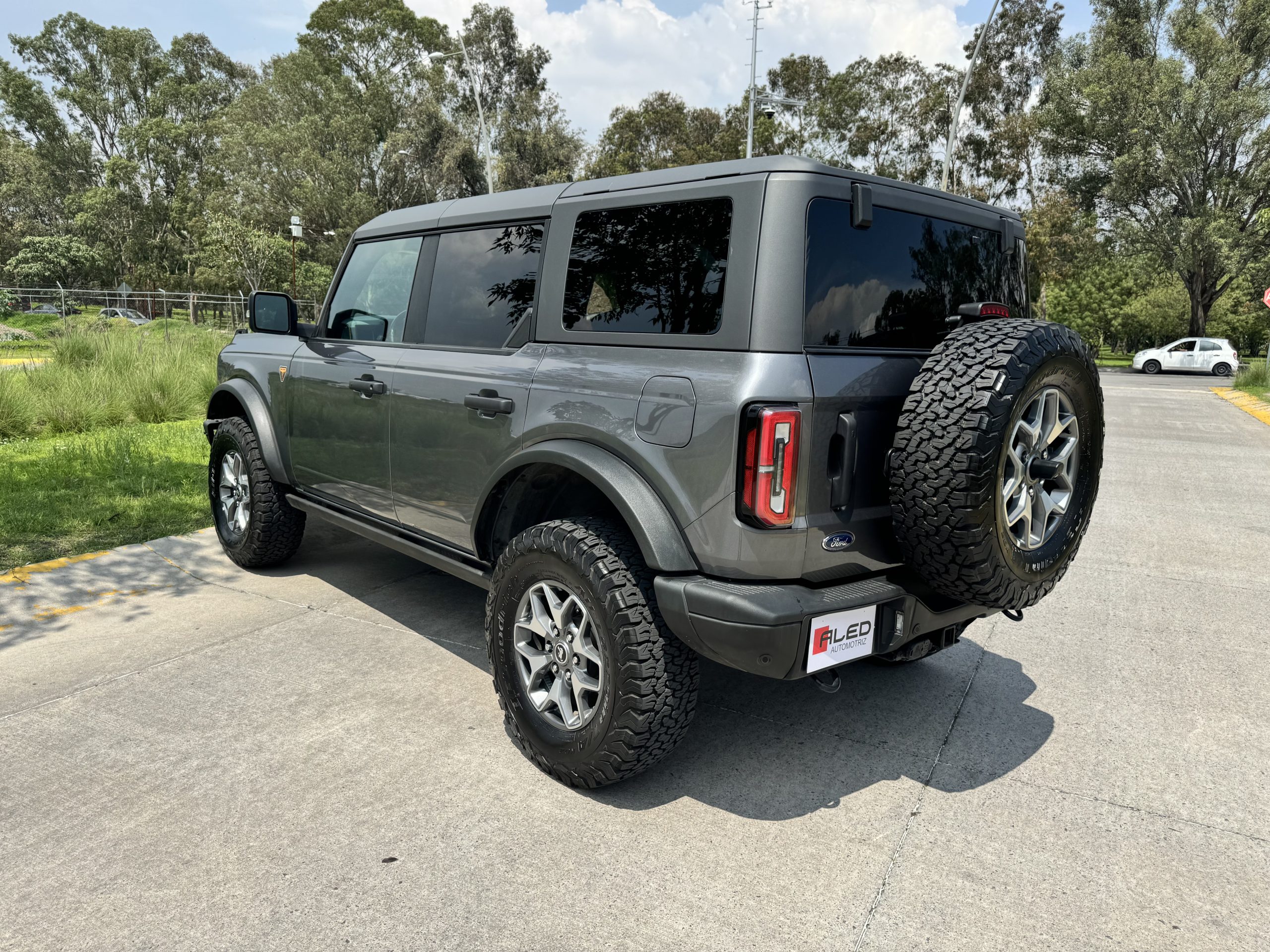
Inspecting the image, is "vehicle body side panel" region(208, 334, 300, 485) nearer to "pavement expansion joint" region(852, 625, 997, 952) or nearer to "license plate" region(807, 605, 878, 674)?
"license plate" region(807, 605, 878, 674)

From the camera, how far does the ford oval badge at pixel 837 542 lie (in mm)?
2572

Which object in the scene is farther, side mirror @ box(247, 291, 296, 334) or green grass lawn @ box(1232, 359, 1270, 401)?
green grass lawn @ box(1232, 359, 1270, 401)

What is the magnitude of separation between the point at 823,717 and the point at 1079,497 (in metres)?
1.28

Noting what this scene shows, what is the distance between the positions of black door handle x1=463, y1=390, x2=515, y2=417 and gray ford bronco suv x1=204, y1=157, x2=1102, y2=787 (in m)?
0.01

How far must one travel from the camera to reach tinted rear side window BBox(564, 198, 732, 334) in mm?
2697

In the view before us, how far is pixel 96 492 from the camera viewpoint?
6723 mm

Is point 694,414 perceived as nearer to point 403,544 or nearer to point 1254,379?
point 403,544

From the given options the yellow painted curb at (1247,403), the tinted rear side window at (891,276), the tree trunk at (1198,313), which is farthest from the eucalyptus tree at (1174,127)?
the tinted rear side window at (891,276)

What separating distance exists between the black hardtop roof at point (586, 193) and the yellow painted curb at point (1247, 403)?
14.8 m

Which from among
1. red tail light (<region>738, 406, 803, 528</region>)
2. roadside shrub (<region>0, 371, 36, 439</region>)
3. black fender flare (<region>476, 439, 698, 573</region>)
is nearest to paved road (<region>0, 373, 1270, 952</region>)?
black fender flare (<region>476, 439, 698, 573</region>)

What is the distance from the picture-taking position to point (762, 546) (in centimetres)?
248

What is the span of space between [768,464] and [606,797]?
128 centimetres

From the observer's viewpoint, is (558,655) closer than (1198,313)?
Yes

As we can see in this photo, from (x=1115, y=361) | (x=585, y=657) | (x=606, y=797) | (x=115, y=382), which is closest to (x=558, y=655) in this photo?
(x=585, y=657)
